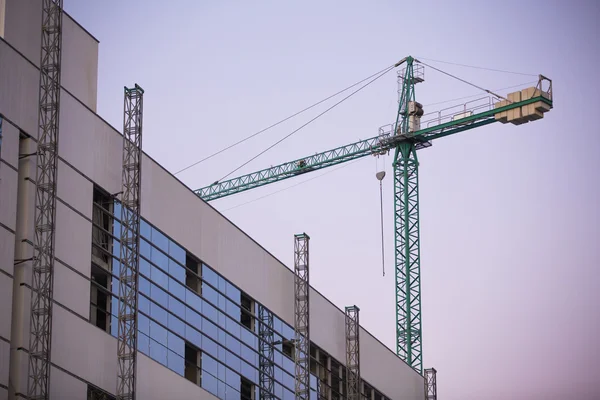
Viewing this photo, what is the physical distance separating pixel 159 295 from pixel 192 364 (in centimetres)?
498

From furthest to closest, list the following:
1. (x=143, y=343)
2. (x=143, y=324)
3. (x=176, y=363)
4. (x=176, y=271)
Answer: (x=176, y=271) < (x=176, y=363) < (x=143, y=324) < (x=143, y=343)

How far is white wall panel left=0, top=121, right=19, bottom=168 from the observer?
2420 inches

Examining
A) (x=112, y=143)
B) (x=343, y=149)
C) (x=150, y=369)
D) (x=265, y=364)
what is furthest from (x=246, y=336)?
(x=343, y=149)

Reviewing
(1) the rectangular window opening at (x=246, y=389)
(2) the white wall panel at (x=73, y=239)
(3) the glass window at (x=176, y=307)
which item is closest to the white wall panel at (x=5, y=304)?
(2) the white wall panel at (x=73, y=239)

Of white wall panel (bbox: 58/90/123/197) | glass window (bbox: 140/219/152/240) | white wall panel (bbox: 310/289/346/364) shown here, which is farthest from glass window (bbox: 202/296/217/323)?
white wall panel (bbox: 310/289/346/364)

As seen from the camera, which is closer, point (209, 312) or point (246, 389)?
point (209, 312)

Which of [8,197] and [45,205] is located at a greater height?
[45,205]

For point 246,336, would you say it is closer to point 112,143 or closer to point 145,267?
point 145,267

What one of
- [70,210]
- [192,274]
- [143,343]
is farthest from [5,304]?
[192,274]

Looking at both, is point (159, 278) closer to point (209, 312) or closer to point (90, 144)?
point (209, 312)

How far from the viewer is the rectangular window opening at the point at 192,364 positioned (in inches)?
2862

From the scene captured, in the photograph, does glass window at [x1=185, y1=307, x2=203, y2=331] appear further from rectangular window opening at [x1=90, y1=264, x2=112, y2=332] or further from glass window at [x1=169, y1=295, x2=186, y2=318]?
rectangular window opening at [x1=90, y1=264, x2=112, y2=332]

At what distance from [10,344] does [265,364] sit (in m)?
23.9

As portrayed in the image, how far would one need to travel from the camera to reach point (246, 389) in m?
77.9
